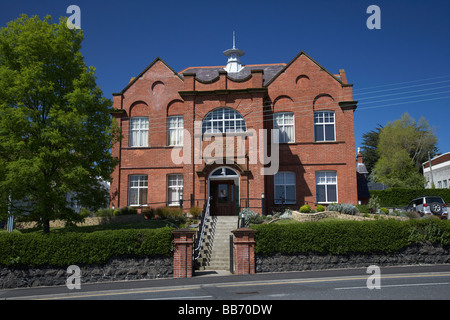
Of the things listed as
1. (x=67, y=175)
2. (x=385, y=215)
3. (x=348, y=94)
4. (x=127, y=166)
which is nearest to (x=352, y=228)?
(x=385, y=215)

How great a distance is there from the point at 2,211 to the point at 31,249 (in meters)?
2.68

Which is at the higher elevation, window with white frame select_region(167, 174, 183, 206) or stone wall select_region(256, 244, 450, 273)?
window with white frame select_region(167, 174, 183, 206)

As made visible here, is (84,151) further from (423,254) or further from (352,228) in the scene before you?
(423,254)

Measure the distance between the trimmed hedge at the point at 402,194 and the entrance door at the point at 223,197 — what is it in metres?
16.0

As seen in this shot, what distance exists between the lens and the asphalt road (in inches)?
365

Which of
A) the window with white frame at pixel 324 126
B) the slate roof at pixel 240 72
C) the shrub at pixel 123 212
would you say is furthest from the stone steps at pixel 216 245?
the slate roof at pixel 240 72

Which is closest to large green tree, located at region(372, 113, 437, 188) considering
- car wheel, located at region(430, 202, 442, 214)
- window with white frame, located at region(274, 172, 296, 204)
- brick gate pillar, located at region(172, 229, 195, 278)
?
car wheel, located at region(430, 202, 442, 214)

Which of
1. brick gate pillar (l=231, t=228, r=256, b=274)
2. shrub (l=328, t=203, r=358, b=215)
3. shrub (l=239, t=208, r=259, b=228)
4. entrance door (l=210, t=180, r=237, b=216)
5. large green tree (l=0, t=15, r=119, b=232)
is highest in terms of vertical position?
large green tree (l=0, t=15, r=119, b=232)

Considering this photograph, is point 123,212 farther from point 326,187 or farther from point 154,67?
point 326,187

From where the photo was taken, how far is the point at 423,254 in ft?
48.1

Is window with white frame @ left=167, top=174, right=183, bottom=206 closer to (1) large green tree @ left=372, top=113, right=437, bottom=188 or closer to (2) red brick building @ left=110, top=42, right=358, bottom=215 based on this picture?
(2) red brick building @ left=110, top=42, right=358, bottom=215

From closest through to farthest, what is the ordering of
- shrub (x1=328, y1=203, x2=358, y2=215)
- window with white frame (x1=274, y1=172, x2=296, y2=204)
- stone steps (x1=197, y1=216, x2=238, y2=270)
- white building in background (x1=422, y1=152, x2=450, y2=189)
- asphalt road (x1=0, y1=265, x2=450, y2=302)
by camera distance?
1. asphalt road (x1=0, y1=265, x2=450, y2=302)
2. stone steps (x1=197, y1=216, x2=238, y2=270)
3. shrub (x1=328, y1=203, x2=358, y2=215)
4. window with white frame (x1=274, y1=172, x2=296, y2=204)
5. white building in background (x1=422, y1=152, x2=450, y2=189)

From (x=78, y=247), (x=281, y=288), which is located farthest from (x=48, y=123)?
(x=281, y=288)

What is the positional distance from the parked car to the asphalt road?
10.8 m
